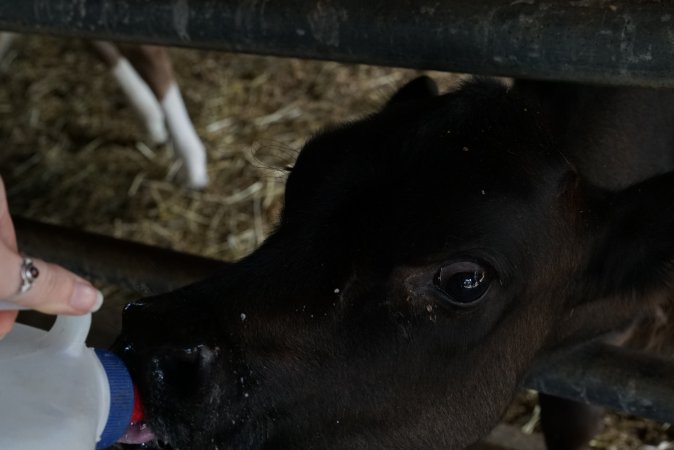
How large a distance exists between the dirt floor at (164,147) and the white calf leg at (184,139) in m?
0.08

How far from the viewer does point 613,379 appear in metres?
2.16

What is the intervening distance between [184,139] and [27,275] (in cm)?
365

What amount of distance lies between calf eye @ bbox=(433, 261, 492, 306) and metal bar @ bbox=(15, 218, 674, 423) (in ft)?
1.52

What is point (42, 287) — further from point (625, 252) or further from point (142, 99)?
point (142, 99)

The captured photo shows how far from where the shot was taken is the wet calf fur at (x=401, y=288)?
1.71 metres

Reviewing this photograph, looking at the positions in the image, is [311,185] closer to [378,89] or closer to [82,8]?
[82,8]

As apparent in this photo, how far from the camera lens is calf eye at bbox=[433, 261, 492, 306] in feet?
5.80

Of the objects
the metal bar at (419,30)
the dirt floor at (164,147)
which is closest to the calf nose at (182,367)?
the metal bar at (419,30)

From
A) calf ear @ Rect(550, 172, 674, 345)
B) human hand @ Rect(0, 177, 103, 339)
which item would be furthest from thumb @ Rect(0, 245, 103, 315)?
calf ear @ Rect(550, 172, 674, 345)

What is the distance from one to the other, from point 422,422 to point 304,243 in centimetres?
44

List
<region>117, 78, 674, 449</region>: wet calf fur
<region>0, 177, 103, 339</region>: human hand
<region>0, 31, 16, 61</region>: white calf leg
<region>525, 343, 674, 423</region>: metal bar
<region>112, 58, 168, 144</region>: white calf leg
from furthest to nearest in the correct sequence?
<region>0, 31, 16, 61</region>: white calf leg < <region>112, 58, 168, 144</region>: white calf leg < <region>525, 343, 674, 423</region>: metal bar < <region>117, 78, 674, 449</region>: wet calf fur < <region>0, 177, 103, 339</region>: human hand

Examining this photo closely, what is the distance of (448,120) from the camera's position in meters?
1.92

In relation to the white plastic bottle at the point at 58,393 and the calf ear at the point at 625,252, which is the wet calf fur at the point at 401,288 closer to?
the calf ear at the point at 625,252

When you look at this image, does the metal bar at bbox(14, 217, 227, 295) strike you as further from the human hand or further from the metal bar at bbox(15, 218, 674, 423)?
the human hand
